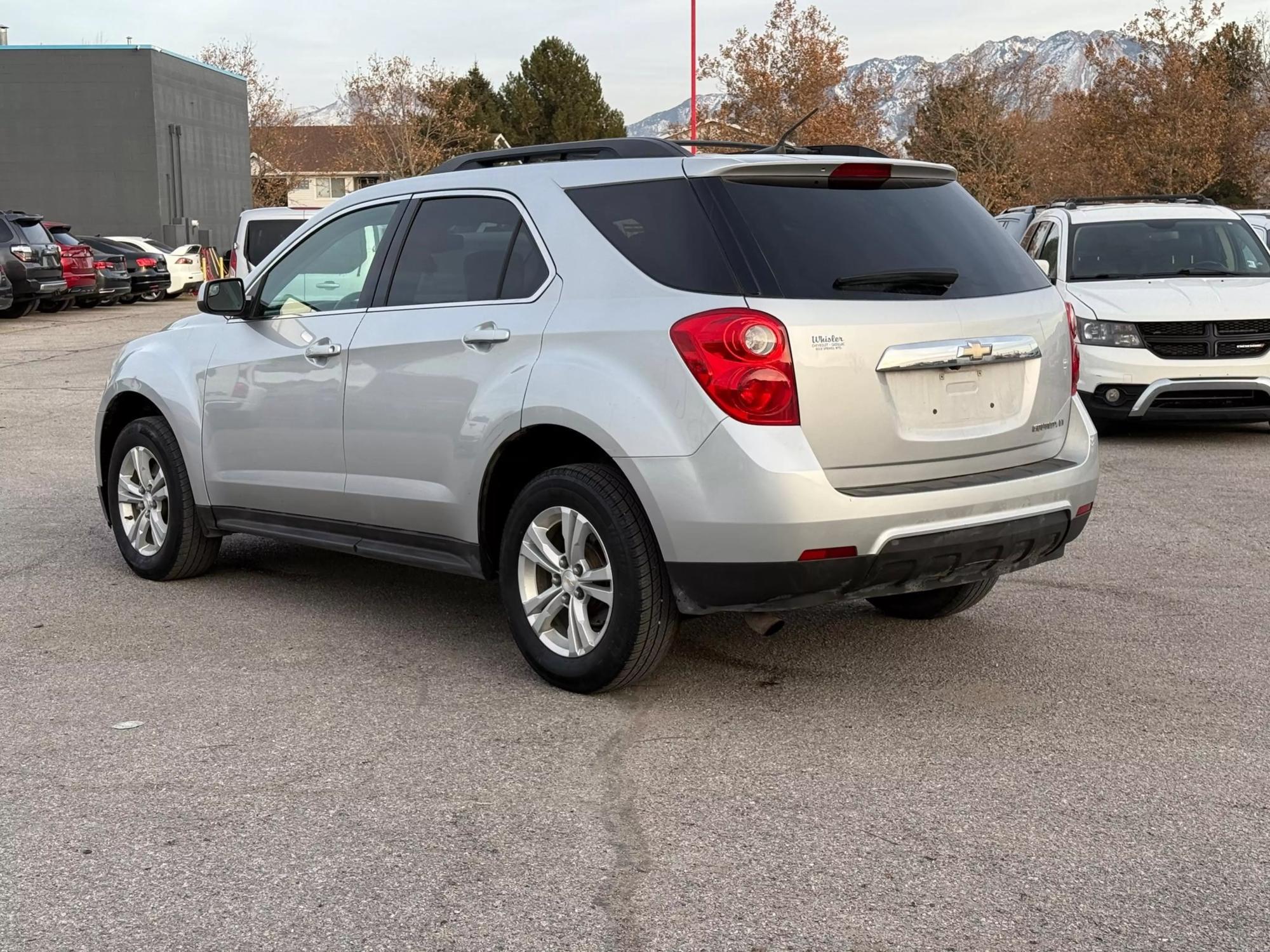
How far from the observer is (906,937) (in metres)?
3.27

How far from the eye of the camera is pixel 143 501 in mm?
6941

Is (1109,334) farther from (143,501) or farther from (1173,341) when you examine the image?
(143,501)

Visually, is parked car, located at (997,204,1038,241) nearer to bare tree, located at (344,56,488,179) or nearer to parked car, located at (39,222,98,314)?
parked car, located at (39,222,98,314)

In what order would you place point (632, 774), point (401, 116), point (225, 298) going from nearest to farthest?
1. point (632, 774)
2. point (225, 298)
3. point (401, 116)

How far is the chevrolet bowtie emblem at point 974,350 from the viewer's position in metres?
4.74

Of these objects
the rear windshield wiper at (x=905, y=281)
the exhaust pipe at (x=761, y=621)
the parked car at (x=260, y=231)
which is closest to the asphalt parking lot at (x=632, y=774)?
the exhaust pipe at (x=761, y=621)

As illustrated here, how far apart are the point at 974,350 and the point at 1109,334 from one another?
274 inches

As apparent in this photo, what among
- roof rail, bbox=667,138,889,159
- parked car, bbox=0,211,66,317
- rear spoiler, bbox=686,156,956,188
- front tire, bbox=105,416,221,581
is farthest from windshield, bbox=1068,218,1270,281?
parked car, bbox=0,211,66,317

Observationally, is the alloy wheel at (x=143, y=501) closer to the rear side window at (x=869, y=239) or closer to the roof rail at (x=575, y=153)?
the roof rail at (x=575, y=153)

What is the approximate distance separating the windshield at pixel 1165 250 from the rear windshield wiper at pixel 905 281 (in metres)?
7.76

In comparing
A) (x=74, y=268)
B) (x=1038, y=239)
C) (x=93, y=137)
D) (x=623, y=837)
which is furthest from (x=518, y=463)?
(x=93, y=137)

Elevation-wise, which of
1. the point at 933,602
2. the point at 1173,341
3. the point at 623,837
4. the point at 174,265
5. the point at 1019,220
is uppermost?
the point at 1019,220

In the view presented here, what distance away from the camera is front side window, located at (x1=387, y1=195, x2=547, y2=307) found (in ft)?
17.1

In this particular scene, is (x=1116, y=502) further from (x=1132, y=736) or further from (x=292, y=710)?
(x=292, y=710)
